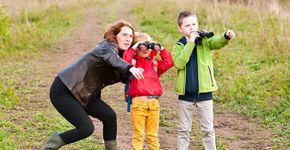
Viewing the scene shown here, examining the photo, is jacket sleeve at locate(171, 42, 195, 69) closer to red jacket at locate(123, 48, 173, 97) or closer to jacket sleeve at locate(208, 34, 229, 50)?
red jacket at locate(123, 48, 173, 97)

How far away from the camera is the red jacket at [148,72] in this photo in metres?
4.87

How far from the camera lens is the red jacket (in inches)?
192

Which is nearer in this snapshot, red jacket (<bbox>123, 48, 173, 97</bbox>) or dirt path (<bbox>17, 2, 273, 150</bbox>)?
red jacket (<bbox>123, 48, 173, 97</bbox>)

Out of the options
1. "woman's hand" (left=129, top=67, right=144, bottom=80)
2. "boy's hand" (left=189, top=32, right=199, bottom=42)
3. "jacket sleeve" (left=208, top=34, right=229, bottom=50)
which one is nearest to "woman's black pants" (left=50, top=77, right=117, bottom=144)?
"woman's hand" (left=129, top=67, right=144, bottom=80)

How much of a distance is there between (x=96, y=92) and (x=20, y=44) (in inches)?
379

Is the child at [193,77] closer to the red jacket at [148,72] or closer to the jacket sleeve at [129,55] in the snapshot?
the red jacket at [148,72]

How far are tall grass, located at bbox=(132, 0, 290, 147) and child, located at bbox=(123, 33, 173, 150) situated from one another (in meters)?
2.08

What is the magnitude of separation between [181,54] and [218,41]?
39 centimetres

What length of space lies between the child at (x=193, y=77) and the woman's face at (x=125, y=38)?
0.50m

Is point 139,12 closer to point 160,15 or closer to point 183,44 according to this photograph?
point 160,15

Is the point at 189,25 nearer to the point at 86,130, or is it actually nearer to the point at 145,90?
the point at 145,90

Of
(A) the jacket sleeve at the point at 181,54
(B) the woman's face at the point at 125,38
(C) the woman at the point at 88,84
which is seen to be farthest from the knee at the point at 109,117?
(A) the jacket sleeve at the point at 181,54

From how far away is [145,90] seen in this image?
4871mm

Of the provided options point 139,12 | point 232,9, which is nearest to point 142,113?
point 232,9
